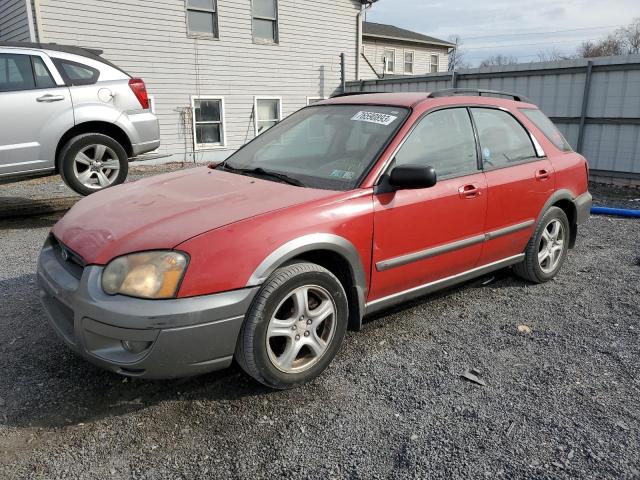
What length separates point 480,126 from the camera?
3986 millimetres

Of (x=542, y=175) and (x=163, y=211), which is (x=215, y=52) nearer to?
(x=542, y=175)

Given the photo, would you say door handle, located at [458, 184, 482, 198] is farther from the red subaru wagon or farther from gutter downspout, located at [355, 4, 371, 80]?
gutter downspout, located at [355, 4, 371, 80]

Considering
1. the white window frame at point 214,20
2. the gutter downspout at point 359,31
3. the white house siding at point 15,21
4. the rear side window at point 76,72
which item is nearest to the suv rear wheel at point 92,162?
the rear side window at point 76,72

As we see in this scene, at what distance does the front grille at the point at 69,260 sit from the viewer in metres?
2.69

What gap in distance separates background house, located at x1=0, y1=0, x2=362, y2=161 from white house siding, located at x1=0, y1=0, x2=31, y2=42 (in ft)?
0.07

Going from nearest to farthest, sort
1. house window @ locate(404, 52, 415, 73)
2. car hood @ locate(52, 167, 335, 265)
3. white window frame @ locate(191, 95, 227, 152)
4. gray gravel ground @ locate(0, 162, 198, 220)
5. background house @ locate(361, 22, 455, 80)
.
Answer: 1. car hood @ locate(52, 167, 335, 265)
2. gray gravel ground @ locate(0, 162, 198, 220)
3. white window frame @ locate(191, 95, 227, 152)
4. background house @ locate(361, 22, 455, 80)
5. house window @ locate(404, 52, 415, 73)

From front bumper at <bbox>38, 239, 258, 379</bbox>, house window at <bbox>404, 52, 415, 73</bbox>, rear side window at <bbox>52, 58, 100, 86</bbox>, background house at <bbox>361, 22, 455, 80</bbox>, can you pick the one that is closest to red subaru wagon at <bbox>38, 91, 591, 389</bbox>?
front bumper at <bbox>38, 239, 258, 379</bbox>

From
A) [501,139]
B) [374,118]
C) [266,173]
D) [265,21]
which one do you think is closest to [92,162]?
[266,173]

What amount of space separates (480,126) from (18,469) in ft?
11.9

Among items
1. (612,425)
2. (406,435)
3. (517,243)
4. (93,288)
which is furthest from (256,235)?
(517,243)

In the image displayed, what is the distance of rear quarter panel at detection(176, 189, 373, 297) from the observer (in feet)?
8.08

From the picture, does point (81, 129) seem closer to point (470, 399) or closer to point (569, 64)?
point (470, 399)

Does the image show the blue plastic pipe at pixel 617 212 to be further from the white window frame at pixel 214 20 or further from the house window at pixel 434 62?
the house window at pixel 434 62

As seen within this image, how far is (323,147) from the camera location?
3668mm
